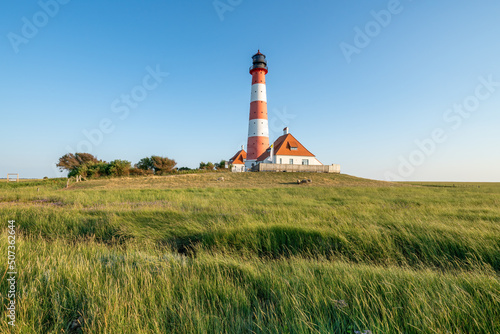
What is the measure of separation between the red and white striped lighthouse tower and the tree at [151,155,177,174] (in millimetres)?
16008

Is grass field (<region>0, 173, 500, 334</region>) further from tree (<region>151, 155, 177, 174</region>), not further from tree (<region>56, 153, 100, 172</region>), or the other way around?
tree (<region>56, 153, 100, 172</region>)

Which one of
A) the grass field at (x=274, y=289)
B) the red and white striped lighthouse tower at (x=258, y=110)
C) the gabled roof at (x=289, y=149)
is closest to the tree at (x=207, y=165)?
the gabled roof at (x=289, y=149)

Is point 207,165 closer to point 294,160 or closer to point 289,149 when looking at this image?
point 289,149

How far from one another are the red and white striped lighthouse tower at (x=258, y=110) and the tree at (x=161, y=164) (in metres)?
16.0

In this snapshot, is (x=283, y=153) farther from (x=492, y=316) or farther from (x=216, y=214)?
(x=492, y=316)

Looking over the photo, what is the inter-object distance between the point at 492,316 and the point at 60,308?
155 inches

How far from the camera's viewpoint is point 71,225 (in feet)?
20.3

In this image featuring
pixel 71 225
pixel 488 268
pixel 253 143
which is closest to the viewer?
pixel 488 268

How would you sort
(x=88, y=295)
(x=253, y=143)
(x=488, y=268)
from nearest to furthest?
1. (x=88, y=295)
2. (x=488, y=268)
3. (x=253, y=143)

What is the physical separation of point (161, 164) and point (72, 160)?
61.5 feet

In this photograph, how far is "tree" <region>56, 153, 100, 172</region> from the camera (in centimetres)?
4109

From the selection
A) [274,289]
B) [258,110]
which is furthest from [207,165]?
[274,289]

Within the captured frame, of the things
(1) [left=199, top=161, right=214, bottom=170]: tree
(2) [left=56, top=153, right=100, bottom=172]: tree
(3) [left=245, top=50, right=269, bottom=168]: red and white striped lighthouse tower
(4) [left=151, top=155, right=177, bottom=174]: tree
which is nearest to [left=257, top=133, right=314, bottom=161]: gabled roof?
(3) [left=245, top=50, right=269, bottom=168]: red and white striped lighthouse tower

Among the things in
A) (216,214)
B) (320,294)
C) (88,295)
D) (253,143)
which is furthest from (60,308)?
(253,143)
